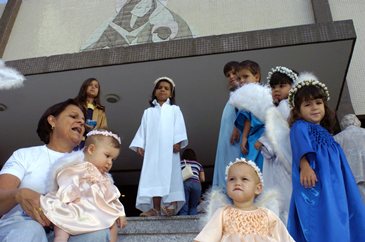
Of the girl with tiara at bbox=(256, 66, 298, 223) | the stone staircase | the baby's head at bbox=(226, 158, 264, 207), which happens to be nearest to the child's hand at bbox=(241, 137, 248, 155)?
the girl with tiara at bbox=(256, 66, 298, 223)

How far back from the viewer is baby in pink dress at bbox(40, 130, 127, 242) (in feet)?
7.40

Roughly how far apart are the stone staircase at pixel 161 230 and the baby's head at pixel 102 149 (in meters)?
0.64

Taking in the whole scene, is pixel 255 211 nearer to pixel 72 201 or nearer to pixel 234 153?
pixel 72 201

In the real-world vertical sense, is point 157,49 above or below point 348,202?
above

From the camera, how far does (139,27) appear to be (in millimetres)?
7961

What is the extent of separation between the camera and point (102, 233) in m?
2.29

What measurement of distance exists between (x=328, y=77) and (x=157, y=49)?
2623 mm

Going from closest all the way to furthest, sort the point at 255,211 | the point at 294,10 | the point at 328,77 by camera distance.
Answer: the point at 255,211 → the point at 328,77 → the point at 294,10

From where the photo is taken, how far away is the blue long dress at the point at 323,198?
273 cm

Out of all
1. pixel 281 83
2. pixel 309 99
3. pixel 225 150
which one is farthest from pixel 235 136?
pixel 309 99

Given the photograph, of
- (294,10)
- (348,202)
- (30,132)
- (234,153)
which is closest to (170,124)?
(234,153)

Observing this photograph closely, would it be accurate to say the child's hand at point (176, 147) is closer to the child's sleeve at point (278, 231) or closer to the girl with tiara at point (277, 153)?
the girl with tiara at point (277, 153)

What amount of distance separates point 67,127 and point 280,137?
61.4 inches

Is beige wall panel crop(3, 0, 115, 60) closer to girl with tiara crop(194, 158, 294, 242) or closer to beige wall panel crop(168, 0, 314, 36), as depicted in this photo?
beige wall panel crop(168, 0, 314, 36)
